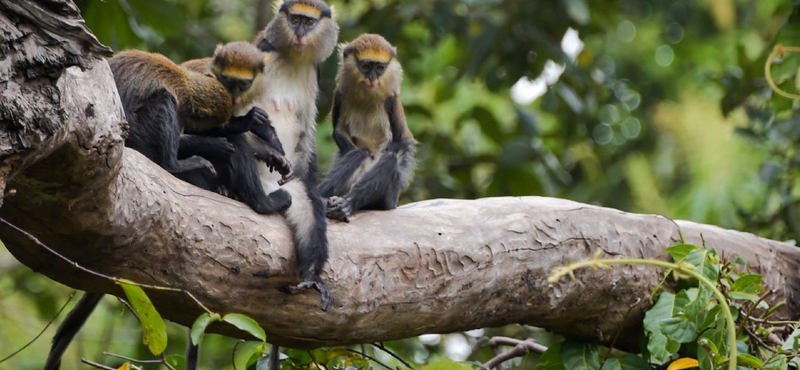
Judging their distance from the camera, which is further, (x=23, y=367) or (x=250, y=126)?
(x=23, y=367)

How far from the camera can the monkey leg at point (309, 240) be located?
2779 millimetres

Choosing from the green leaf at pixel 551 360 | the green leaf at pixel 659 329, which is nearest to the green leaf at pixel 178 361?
the green leaf at pixel 551 360

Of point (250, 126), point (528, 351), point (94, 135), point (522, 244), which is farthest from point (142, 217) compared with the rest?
point (528, 351)

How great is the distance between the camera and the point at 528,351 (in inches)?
137

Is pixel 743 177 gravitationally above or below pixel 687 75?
below

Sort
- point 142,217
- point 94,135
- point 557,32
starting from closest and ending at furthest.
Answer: point 94,135, point 142,217, point 557,32

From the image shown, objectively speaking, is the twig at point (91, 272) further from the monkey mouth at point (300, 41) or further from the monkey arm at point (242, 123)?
the monkey mouth at point (300, 41)

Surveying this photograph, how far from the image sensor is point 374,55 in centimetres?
438

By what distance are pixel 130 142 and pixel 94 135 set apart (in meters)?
0.91

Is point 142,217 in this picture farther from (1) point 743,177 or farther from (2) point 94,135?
(1) point 743,177

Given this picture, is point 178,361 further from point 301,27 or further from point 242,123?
point 301,27

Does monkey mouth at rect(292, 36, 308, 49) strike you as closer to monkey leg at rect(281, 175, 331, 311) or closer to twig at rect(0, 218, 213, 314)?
Answer: monkey leg at rect(281, 175, 331, 311)

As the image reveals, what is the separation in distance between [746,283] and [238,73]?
1893 millimetres

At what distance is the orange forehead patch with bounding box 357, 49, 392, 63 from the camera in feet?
14.3
